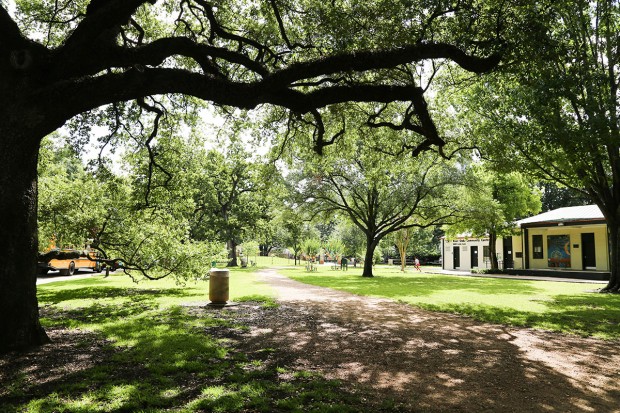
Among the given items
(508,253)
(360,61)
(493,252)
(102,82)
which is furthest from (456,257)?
(102,82)

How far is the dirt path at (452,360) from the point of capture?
4.54 m

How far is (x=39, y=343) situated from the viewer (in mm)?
6402

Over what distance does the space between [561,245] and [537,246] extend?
Result: 6.42ft

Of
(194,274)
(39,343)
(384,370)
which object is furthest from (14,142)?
(194,274)

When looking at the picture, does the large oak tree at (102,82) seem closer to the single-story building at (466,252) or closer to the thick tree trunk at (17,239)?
the thick tree trunk at (17,239)

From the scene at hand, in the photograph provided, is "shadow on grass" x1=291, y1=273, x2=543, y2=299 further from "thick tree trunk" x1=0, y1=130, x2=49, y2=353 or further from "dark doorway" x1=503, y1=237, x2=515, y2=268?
"dark doorway" x1=503, y1=237, x2=515, y2=268

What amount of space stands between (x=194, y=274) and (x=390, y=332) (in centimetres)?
881

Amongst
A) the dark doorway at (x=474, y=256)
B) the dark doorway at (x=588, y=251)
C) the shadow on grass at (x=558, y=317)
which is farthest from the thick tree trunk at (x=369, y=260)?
the dark doorway at (x=474, y=256)

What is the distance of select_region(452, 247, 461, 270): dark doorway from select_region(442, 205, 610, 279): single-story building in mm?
4265

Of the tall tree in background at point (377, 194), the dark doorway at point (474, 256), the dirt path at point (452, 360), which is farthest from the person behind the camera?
the dark doorway at point (474, 256)

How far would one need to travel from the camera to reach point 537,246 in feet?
105

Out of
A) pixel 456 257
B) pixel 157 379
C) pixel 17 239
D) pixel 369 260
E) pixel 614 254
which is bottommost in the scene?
pixel 456 257

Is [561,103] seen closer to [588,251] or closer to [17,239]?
[17,239]

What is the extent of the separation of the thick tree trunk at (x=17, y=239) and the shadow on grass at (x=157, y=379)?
0.48m
